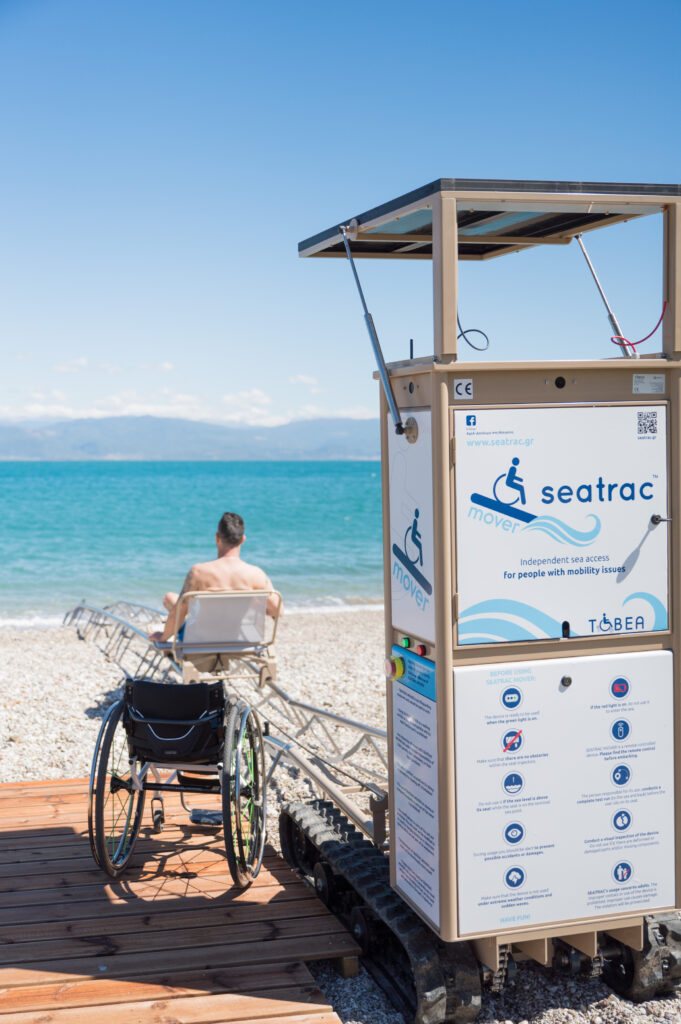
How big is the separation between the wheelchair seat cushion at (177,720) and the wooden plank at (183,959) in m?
0.80

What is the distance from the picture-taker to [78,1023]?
3076mm

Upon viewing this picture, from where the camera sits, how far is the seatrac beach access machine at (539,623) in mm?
3076

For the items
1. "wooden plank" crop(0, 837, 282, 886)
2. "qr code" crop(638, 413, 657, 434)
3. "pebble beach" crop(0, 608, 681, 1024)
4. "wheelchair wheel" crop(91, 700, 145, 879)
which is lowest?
"pebble beach" crop(0, 608, 681, 1024)

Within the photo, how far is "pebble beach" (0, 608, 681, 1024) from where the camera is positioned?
341 cm

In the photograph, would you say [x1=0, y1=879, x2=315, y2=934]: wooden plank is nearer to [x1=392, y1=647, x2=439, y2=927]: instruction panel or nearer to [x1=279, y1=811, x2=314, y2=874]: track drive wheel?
[x1=279, y1=811, x2=314, y2=874]: track drive wheel

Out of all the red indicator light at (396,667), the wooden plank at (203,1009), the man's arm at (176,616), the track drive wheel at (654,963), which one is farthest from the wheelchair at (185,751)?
the man's arm at (176,616)

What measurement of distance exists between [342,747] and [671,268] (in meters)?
4.81

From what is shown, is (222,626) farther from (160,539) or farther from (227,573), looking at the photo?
(160,539)

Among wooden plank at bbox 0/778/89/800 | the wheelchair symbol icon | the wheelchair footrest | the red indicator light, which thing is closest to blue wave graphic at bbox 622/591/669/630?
the wheelchair symbol icon

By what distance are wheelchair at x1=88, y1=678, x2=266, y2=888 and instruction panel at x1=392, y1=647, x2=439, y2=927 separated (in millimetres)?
693

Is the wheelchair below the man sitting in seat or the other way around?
below

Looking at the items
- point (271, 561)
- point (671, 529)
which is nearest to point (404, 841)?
point (671, 529)

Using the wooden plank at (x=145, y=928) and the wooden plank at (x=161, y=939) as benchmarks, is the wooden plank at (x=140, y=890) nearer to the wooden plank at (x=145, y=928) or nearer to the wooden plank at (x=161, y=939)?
the wooden plank at (x=145, y=928)

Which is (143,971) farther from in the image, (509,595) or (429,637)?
(509,595)
